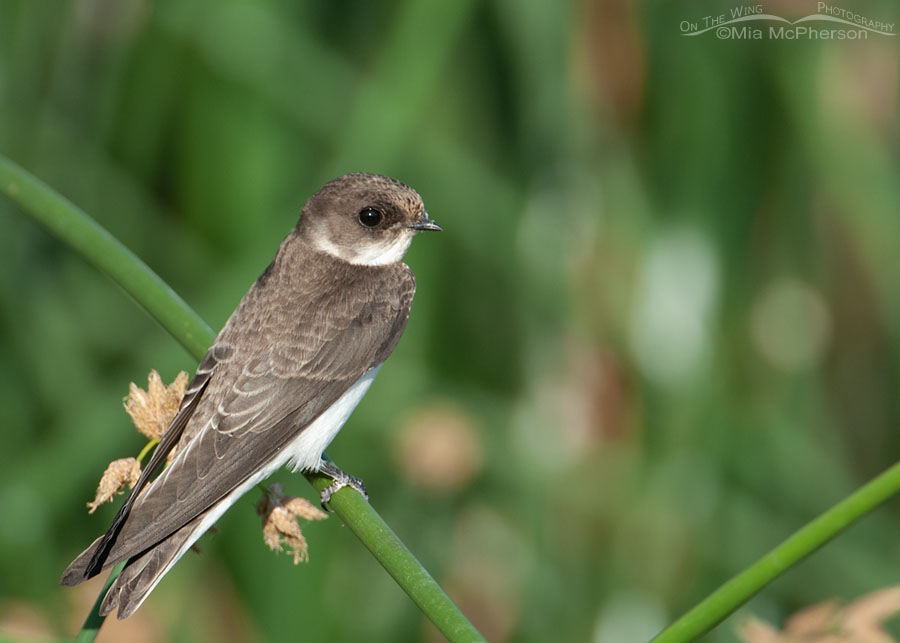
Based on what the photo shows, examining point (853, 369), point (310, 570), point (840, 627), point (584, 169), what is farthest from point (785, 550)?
point (853, 369)

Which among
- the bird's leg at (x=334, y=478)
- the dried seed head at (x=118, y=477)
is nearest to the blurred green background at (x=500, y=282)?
the bird's leg at (x=334, y=478)

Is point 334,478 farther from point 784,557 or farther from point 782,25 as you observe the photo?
point 782,25

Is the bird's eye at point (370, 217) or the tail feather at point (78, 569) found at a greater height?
the bird's eye at point (370, 217)

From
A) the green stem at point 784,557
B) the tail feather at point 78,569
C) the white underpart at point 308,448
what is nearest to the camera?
the green stem at point 784,557

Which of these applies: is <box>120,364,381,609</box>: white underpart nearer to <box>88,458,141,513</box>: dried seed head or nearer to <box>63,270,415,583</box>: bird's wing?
<box>63,270,415,583</box>: bird's wing

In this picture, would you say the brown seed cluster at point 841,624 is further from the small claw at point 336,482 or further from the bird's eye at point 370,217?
the bird's eye at point 370,217

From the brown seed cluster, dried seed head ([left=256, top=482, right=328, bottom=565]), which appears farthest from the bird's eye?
the brown seed cluster

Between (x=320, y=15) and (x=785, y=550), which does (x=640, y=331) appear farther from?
(x=785, y=550)
